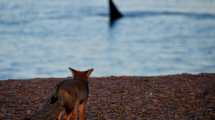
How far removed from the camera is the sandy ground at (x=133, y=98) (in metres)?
8.65

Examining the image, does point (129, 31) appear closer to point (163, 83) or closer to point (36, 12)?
point (36, 12)

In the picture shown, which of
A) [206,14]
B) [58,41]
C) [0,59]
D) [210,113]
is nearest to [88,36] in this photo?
[58,41]

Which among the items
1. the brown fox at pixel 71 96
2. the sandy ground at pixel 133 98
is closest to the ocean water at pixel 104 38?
the sandy ground at pixel 133 98

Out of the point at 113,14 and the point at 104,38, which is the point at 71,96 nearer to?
the point at 104,38

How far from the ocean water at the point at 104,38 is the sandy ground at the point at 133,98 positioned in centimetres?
471

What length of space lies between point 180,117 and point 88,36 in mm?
19749

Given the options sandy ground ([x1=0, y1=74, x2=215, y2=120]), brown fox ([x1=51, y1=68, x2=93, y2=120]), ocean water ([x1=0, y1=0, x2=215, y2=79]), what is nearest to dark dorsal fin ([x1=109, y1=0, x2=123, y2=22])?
ocean water ([x1=0, y1=0, x2=215, y2=79])

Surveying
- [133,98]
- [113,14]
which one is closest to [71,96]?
[133,98]

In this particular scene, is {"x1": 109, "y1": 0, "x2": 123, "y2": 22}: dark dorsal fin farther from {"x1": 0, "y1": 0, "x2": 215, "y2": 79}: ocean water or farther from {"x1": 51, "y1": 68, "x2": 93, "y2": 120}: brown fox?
{"x1": 51, "y1": 68, "x2": 93, "y2": 120}: brown fox

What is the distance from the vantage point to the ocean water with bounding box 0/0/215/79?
18.3 meters

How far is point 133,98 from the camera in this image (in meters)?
9.67

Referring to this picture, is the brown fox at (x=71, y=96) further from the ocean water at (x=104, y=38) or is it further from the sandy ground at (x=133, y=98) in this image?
the ocean water at (x=104, y=38)

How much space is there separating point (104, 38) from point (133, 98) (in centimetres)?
1902

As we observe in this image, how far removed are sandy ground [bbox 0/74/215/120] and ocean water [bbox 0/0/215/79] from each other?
4.71m
